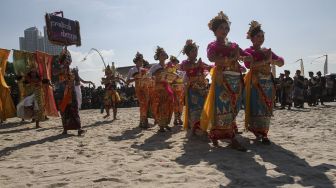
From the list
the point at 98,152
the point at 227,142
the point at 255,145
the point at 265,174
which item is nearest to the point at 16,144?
the point at 98,152

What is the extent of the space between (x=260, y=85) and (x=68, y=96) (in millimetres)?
4244

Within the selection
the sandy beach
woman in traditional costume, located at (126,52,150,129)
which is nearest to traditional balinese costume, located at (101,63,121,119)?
woman in traditional costume, located at (126,52,150,129)

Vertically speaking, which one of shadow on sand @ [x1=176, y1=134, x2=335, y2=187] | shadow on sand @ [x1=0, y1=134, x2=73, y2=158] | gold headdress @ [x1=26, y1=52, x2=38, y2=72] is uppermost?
gold headdress @ [x1=26, y1=52, x2=38, y2=72]

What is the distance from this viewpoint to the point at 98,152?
604 cm

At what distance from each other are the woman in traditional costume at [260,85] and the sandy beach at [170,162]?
0.35 meters

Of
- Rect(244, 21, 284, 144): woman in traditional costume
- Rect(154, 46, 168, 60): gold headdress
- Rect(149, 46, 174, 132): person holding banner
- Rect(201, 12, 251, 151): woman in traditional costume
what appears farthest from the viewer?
Rect(154, 46, 168, 60): gold headdress

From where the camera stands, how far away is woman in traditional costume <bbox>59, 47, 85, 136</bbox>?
332 inches

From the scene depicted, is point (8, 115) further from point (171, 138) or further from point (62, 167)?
point (62, 167)

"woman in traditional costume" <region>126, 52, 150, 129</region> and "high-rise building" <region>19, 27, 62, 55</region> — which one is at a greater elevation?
"high-rise building" <region>19, 27, 62, 55</region>

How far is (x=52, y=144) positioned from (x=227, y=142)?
3150 mm

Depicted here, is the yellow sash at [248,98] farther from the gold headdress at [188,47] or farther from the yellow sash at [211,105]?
the gold headdress at [188,47]

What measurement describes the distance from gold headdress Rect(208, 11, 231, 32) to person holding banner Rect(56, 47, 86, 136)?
148 inches

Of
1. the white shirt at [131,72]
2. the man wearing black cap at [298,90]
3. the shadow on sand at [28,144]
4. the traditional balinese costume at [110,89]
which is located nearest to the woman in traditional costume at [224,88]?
the shadow on sand at [28,144]

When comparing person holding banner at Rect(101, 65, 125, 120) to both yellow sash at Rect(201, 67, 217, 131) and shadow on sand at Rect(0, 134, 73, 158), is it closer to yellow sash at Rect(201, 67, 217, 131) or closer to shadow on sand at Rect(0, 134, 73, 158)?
shadow on sand at Rect(0, 134, 73, 158)
